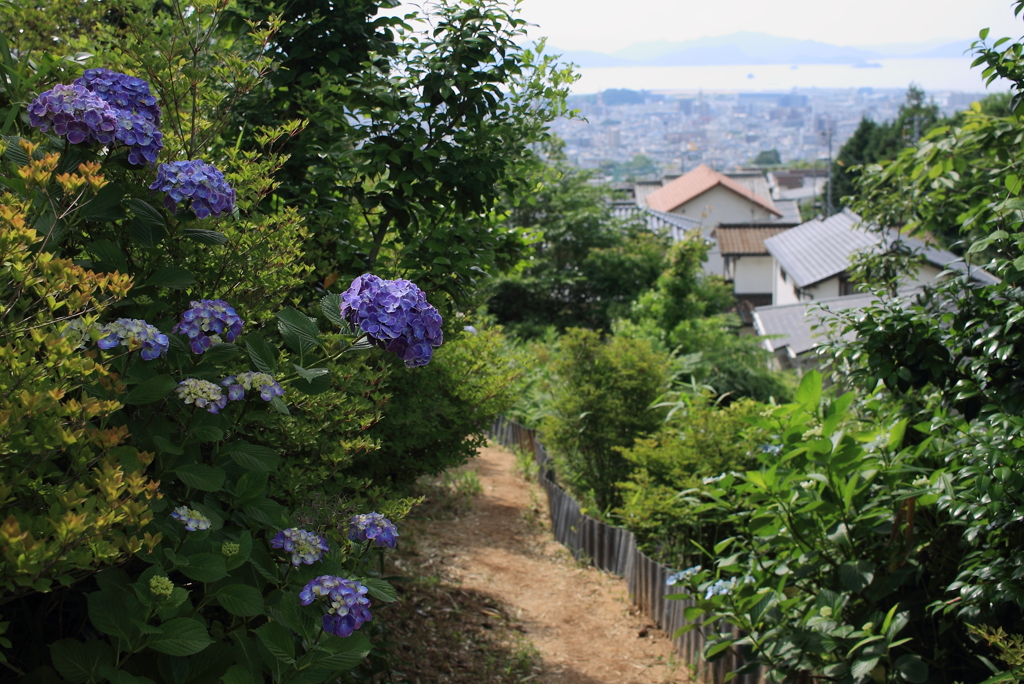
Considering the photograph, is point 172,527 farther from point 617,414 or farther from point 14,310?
point 617,414

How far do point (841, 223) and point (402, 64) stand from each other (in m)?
23.0

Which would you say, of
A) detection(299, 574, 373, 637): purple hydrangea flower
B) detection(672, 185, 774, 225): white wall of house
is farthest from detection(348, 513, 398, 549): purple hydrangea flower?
detection(672, 185, 774, 225): white wall of house

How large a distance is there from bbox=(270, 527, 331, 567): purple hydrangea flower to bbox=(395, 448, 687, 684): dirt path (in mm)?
2402

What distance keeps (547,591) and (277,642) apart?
12.6ft

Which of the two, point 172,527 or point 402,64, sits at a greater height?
point 402,64

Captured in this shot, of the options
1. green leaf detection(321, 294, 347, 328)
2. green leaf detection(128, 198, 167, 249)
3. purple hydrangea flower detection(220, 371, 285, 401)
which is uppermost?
green leaf detection(128, 198, 167, 249)

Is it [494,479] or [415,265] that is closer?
[415,265]

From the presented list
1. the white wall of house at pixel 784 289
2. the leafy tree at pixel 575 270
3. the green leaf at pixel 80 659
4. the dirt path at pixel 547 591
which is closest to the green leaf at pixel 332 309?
the green leaf at pixel 80 659

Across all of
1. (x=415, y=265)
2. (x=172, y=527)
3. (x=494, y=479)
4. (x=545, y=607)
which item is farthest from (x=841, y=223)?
(x=172, y=527)

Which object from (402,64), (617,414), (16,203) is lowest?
(617,414)

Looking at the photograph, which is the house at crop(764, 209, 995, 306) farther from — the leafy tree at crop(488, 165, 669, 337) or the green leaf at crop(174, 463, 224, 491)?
the green leaf at crop(174, 463, 224, 491)

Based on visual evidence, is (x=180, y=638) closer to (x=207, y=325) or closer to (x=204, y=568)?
(x=204, y=568)

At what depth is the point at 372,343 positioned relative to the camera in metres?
1.92

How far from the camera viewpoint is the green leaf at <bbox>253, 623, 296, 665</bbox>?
1.75 m
